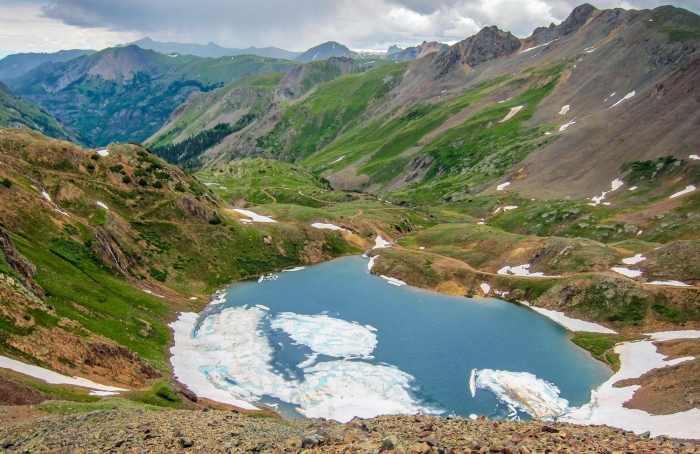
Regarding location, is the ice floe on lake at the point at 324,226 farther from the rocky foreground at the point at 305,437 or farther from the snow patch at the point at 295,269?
the rocky foreground at the point at 305,437

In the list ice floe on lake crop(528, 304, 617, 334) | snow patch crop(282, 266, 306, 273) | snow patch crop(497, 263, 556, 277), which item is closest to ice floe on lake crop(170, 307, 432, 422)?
snow patch crop(282, 266, 306, 273)

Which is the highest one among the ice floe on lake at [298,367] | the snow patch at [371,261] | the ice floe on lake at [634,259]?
the ice floe on lake at [634,259]

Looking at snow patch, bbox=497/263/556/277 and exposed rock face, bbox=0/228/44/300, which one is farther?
snow patch, bbox=497/263/556/277

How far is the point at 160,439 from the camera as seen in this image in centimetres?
2892

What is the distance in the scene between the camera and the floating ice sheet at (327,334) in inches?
2758

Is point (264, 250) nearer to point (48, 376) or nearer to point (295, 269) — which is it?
point (295, 269)

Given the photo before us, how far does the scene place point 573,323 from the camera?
85.7 m

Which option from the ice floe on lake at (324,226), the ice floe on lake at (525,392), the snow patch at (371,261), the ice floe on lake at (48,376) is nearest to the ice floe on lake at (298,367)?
the ice floe on lake at (525,392)

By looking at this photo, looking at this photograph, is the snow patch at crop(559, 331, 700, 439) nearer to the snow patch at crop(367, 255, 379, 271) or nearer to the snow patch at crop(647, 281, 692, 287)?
the snow patch at crop(647, 281, 692, 287)

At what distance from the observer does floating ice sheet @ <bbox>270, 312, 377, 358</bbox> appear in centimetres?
7006

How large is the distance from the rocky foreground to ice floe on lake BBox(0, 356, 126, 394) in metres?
12.2

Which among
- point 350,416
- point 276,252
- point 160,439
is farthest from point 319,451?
point 276,252

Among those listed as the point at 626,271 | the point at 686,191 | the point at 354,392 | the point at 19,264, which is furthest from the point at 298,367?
the point at 686,191

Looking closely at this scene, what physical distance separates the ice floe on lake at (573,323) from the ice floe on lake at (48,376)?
7163 centimetres
